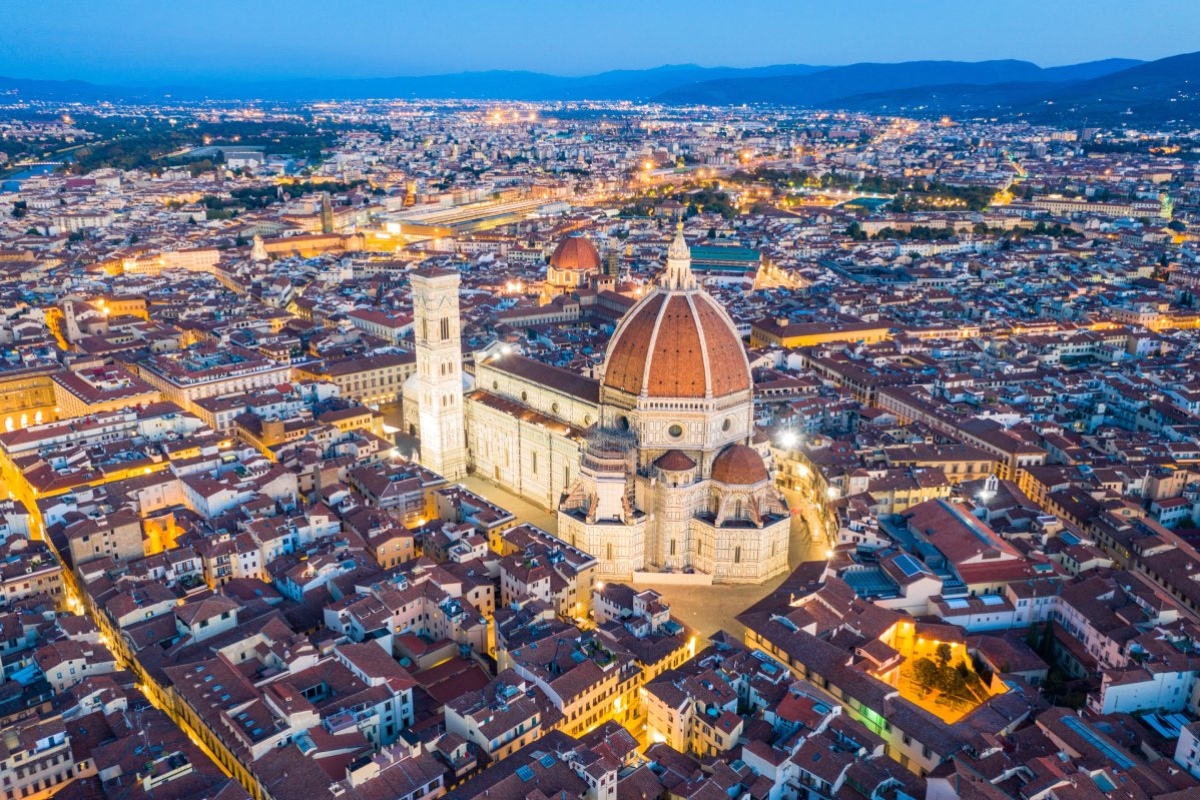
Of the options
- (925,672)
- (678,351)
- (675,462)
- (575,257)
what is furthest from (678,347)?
(575,257)

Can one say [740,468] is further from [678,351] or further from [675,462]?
[678,351]

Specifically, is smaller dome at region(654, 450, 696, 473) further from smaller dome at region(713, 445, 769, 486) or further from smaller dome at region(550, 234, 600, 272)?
smaller dome at region(550, 234, 600, 272)

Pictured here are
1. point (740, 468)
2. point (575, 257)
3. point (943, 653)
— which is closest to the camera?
point (943, 653)

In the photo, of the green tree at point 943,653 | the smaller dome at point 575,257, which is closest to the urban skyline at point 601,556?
the green tree at point 943,653

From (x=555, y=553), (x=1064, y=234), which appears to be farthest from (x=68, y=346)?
(x=1064, y=234)

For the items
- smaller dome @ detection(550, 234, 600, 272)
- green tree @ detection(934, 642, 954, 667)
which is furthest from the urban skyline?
smaller dome @ detection(550, 234, 600, 272)

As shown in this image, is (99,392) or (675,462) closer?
(675,462)

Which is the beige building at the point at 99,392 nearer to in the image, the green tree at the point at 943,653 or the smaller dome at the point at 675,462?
the smaller dome at the point at 675,462

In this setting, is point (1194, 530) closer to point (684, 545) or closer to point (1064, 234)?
point (684, 545)
